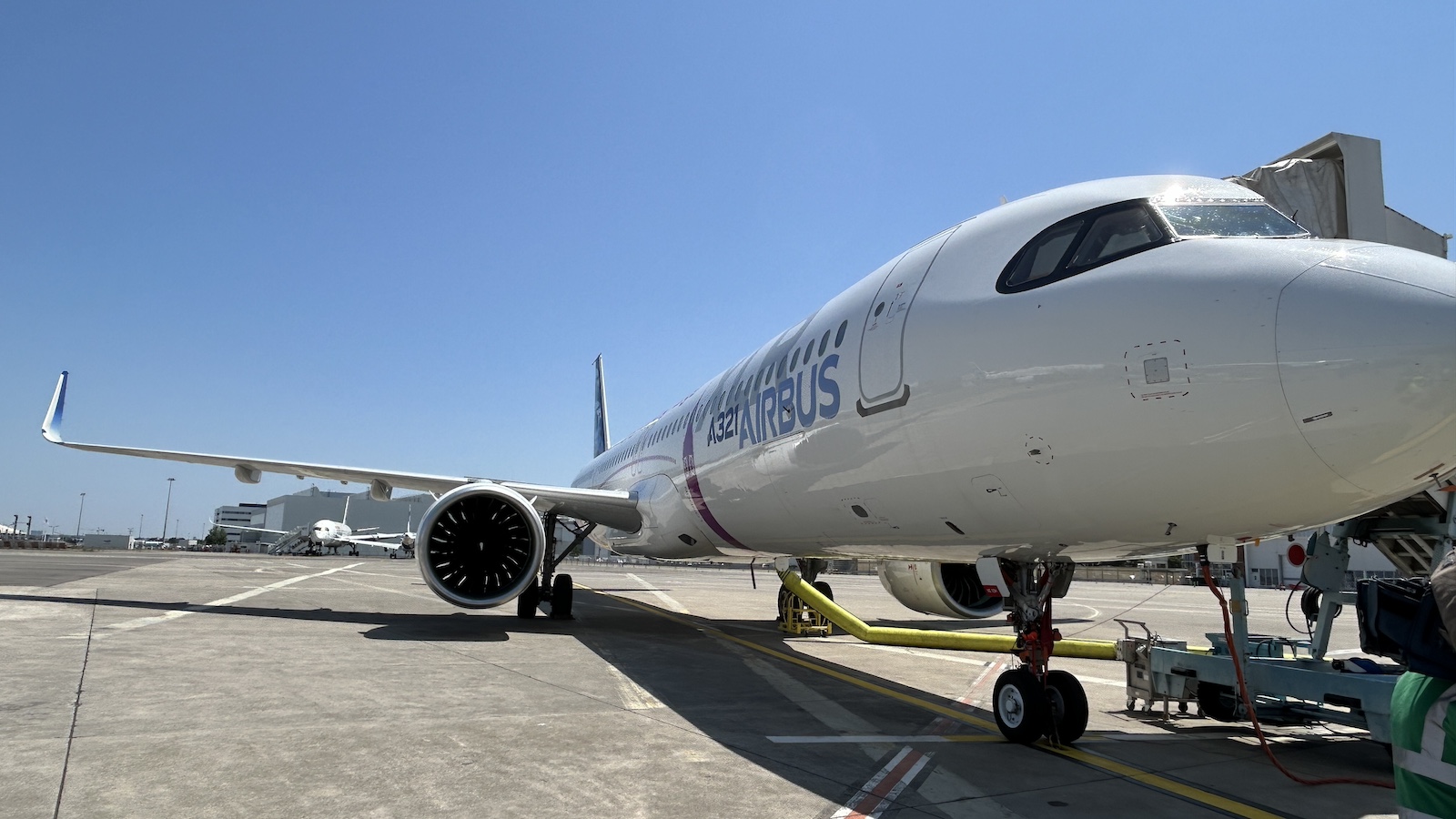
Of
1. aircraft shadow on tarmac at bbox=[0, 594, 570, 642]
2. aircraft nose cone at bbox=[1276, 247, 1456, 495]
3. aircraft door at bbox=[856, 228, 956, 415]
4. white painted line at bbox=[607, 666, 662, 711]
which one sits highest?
aircraft door at bbox=[856, 228, 956, 415]

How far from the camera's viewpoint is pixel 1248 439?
12.9 feet

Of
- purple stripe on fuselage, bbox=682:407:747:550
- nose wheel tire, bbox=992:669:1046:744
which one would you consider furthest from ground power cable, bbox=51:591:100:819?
purple stripe on fuselage, bbox=682:407:747:550

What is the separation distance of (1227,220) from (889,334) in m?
2.22

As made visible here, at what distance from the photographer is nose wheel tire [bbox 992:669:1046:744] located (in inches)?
216

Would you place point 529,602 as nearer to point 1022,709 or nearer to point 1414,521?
point 1022,709

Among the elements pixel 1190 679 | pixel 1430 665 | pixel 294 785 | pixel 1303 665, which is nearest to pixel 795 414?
pixel 1190 679

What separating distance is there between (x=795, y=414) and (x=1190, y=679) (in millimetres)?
3743

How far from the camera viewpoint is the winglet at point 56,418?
46.1 feet

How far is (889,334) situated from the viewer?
6145 millimetres

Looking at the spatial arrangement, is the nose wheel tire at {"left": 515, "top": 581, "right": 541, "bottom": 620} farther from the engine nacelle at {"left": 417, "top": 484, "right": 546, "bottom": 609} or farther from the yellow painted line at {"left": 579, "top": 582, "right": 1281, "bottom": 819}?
the yellow painted line at {"left": 579, "top": 582, "right": 1281, "bottom": 819}

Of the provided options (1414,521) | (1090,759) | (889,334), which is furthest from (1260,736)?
(889,334)

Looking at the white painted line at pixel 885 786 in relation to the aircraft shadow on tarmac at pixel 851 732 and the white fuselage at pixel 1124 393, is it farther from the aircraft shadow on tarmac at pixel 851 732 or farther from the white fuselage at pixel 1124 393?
the white fuselage at pixel 1124 393

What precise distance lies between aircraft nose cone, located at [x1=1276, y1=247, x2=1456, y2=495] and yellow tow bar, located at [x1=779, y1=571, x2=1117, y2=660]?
533 cm

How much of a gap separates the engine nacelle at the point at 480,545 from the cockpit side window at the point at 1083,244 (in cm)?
718
